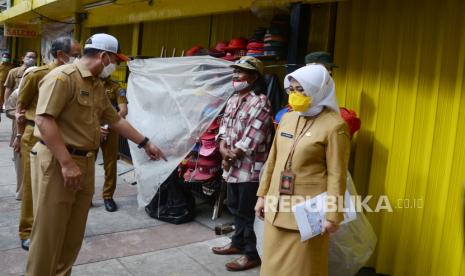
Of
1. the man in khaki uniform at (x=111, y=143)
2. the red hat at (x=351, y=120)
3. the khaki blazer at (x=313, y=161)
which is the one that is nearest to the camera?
the khaki blazer at (x=313, y=161)

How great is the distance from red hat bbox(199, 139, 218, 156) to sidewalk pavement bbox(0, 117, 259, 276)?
0.90 metres

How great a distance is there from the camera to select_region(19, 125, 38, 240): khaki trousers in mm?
4203

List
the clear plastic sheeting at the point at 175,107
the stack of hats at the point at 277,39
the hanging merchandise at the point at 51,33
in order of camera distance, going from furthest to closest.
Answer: the hanging merchandise at the point at 51,33, the clear plastic sheeting at the point at 175,107, the stack of hats at the point at 277,39

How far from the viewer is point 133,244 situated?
4.61 meters

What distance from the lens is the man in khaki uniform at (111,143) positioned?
5.51 m

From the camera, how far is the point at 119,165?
26.7ft

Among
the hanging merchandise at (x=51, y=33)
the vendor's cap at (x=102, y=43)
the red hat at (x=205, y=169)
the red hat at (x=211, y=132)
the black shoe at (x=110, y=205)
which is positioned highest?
the hanging merchandise at (x=51, y=33)

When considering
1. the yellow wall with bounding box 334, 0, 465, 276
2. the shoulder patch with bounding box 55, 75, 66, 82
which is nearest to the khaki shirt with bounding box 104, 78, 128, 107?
the shoulder patch with bounding box 55, 75, 66, 82

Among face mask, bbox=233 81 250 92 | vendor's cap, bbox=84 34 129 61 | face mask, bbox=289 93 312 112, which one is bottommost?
face mask, bbox=289 93 312 112

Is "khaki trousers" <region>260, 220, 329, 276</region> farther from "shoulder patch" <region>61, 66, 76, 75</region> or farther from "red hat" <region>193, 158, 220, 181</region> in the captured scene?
"red hat" <region>193, 158, 220, 181</region>

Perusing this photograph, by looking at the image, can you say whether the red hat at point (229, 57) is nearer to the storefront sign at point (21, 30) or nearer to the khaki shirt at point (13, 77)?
the khaki shirt at point (13, 77)

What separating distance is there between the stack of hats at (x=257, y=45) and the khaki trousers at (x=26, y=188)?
235 centimetres

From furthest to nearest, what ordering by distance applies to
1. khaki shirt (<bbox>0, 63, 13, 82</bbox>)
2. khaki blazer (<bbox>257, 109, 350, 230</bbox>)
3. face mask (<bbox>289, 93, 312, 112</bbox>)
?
khaki shirt (<bbox>0, 63, 13, 82</bbox>), face mask (<bbox>289, 93, 312, 112</bbox>), khaki blazer (<bbox>257, 109, 350, 230</bbox>)

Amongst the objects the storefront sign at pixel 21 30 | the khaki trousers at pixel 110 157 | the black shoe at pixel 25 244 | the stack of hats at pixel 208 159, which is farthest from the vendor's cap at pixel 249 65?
the storefront sign at pixel 21 30
